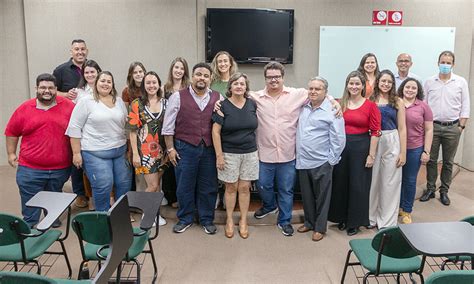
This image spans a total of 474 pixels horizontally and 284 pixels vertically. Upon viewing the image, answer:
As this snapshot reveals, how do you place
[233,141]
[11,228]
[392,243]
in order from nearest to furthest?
[392,243]
[11,228]
[233,141]

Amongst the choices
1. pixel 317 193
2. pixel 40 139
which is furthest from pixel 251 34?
pixel 40 139

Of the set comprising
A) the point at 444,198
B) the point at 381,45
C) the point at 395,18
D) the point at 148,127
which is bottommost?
the point at 444,198

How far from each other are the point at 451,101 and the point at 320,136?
2100mm

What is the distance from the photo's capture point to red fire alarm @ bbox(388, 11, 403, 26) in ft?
20.4

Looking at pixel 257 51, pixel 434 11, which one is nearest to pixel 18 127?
pixel 257 51

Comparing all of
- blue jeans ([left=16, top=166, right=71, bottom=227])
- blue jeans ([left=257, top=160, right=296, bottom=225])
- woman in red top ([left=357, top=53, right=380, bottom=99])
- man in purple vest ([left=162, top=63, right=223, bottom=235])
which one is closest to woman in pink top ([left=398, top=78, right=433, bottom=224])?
woman in red top ([left=357, top=53, right=380, bottom=99])

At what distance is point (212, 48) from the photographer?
20.1 feet

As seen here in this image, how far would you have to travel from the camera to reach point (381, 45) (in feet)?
20.7

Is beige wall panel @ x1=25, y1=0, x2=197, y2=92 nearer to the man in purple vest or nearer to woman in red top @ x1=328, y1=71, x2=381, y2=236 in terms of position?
the man in purple vest

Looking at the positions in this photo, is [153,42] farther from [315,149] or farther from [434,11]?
[434,11]

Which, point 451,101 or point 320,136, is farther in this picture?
point 451,101

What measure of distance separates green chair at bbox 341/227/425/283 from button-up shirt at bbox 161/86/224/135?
174 cm

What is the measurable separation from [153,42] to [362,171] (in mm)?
3597

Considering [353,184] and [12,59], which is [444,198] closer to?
→ [353,184]
